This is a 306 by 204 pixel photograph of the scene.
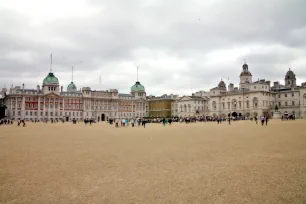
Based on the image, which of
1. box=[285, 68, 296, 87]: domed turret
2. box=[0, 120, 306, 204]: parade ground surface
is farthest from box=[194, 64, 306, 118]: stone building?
box=[0, 120, 306, 204]: parade ground surface

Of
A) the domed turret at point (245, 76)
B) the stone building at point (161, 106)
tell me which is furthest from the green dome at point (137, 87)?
the domed turret at point (245, 76)

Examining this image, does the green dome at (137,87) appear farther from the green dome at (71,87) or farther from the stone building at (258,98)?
the stone building at (258,98)

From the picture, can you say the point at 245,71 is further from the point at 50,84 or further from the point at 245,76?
the point at 50,84

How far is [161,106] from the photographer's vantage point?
411ft

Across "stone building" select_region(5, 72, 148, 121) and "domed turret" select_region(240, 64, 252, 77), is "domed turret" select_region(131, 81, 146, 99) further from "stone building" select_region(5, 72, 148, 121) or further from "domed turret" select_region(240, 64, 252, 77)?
"domed turret" select_region(240, 64, 252, 77)

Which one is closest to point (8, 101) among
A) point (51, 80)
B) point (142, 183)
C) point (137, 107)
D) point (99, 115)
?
point (51, 80)

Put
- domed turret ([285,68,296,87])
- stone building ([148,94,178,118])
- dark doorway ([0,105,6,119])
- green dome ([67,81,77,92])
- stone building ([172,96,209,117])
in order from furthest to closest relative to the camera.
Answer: green dome ([67,81,77,92]) → stone building ([148,94,178,118]) → stone building ([172,96,209,117]) → domed turret ([285,68,296,87]) → dark doorway ([0,105,6,119])

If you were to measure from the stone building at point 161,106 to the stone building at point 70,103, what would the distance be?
291 centimetres

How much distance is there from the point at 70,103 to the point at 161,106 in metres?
40.7

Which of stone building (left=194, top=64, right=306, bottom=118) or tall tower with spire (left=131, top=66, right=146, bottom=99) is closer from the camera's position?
stone building (left=194, top=64, right=306, bottom=118)

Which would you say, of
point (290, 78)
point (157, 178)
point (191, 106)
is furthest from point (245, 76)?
point (157, 178)

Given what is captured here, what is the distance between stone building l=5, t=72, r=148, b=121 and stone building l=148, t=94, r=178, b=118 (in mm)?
2906

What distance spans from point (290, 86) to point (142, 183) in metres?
97.4

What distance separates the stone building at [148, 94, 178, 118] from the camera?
123562 mm
